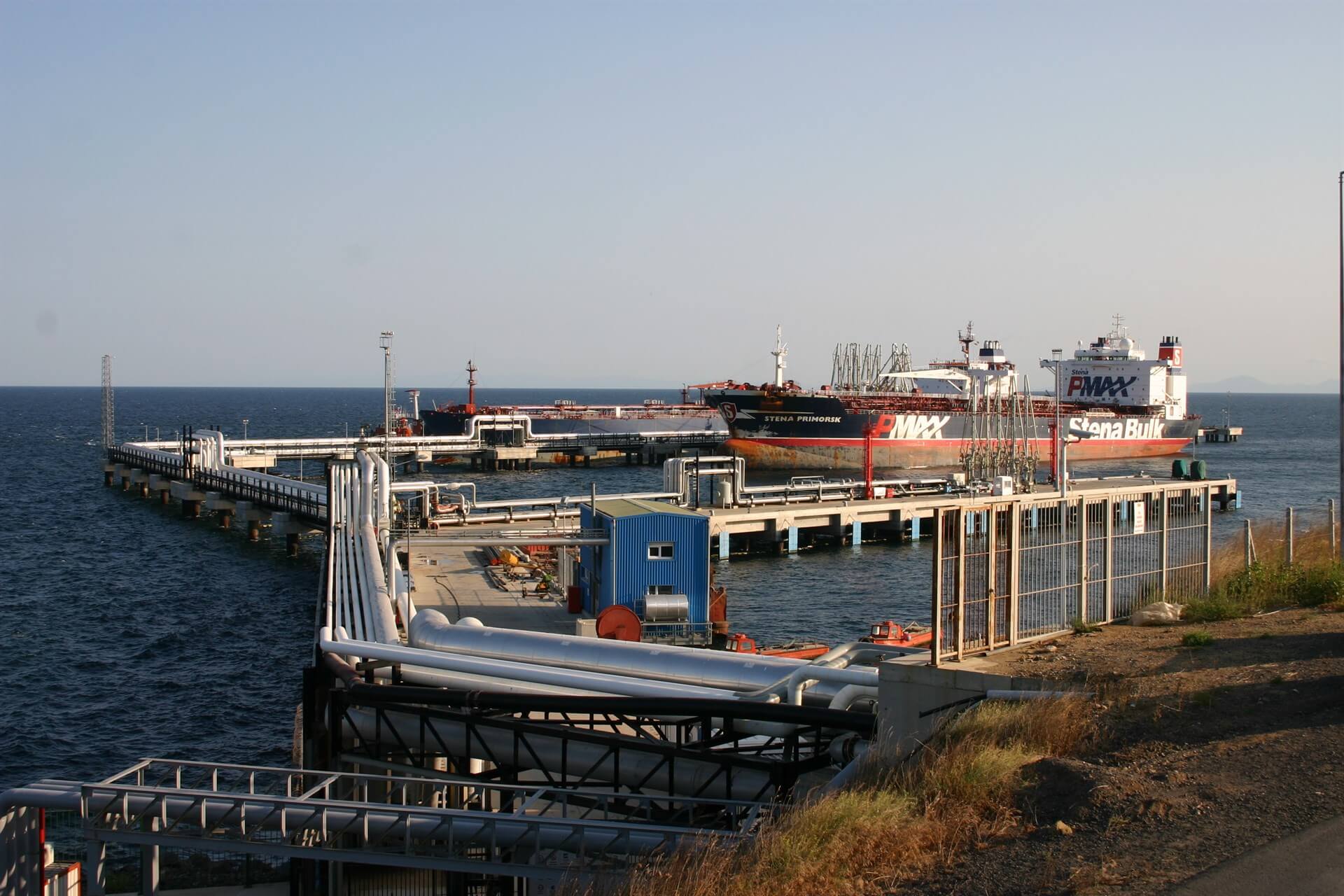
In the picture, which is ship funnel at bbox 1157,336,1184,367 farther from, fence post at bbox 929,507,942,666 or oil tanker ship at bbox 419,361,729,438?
fence post at bbox 929,507,942,666

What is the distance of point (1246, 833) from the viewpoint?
23.9 feet

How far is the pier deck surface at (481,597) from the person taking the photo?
25828mm

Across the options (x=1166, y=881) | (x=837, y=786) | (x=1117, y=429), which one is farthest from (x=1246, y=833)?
(x=1117, y=429)

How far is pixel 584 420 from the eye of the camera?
301ft

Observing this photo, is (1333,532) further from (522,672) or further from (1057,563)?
(522,672)

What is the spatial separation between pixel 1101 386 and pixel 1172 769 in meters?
95.0

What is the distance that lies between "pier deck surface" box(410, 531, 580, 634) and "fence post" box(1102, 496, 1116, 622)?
14.0 m

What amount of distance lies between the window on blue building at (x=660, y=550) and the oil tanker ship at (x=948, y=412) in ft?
137

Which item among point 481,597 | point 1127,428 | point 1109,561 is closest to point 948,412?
point 1127,428

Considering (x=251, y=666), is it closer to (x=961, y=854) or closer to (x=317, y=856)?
(x=317, y=856)

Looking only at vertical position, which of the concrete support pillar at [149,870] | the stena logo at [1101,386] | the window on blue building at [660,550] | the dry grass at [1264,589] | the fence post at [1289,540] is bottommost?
the concrete support pillar at [149,870]

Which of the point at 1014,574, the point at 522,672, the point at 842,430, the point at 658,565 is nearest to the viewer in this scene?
the point at 1014,574

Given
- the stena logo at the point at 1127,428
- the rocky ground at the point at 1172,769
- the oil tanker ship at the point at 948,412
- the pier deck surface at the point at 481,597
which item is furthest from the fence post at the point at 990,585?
the stena logo at the point at 1127,428

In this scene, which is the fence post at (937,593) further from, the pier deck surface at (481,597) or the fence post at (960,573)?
the pier deck surface at (481,597)
